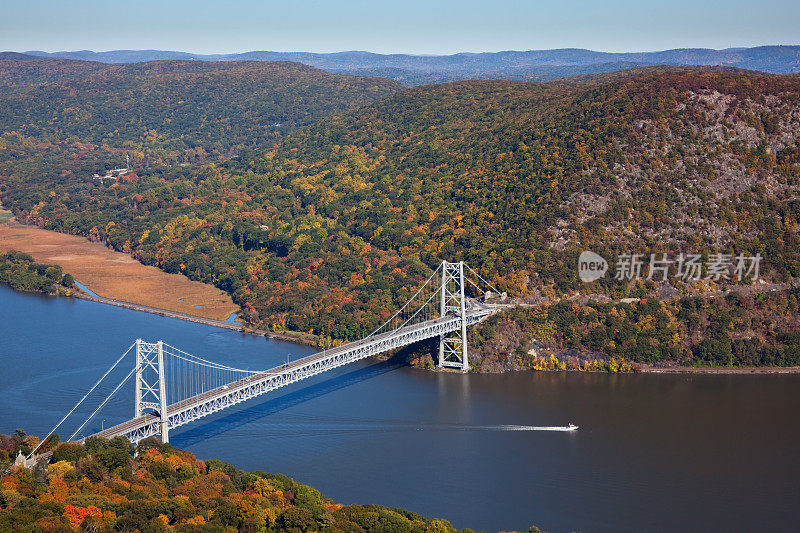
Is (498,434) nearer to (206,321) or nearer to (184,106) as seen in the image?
(206,321)

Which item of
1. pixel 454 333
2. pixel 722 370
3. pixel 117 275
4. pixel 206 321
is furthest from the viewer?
pixel 117 275

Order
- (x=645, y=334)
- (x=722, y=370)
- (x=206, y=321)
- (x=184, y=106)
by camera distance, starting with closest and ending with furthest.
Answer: (x=722, y=370) < (x=645, y=334) < (x=206, y=321) < (x=184, y=106)

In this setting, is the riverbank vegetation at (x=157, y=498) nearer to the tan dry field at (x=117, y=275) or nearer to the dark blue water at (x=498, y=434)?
the dark blue water at (x=498, y=434)

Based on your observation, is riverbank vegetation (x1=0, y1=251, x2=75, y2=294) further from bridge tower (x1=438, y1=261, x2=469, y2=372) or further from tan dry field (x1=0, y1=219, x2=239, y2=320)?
bridge tower (x1=438, y1=261, x2=469, y2=372)

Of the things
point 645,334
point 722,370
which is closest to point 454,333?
point 645,334

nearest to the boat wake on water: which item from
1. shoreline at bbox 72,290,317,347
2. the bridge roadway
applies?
the bridge roadway

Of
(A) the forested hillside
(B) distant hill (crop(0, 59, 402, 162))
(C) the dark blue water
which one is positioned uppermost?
(B) distant hill (crop(0, 59, 402, 162))

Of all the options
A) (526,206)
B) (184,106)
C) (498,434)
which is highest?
(184,106)

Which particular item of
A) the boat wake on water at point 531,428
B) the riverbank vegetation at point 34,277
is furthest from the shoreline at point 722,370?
the riverbank vegetation at point 34,277

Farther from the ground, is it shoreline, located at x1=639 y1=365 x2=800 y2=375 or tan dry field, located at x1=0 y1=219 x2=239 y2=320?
tan dry field, located at x1=0 y1=219 x2=239 y2=320
